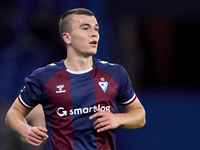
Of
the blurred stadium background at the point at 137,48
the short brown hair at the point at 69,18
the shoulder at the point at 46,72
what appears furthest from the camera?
the blurred stadium background at the point at 137,48

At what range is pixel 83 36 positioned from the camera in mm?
2992

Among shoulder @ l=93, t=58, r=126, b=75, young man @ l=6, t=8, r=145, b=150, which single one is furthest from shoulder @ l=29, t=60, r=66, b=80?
shoulder @ l=93, t=58, r=126, b=75

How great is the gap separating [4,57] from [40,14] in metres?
0.86

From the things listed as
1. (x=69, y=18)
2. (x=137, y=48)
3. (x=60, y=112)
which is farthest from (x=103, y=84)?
(x=137, y=48)

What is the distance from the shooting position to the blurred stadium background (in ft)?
18.0

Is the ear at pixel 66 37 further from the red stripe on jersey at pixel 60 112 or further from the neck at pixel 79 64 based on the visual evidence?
the red stripe on jersey at pixel 60 112

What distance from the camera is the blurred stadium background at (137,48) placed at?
216 inches

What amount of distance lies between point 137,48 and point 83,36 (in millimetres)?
2968

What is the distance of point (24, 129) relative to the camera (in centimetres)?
288

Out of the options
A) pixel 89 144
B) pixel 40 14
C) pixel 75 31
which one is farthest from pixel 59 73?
pixel 40 14

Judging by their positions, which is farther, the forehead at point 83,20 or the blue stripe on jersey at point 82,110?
the forehead at point 83,20

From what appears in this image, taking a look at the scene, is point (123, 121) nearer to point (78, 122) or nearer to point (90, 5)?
point (78, 122)

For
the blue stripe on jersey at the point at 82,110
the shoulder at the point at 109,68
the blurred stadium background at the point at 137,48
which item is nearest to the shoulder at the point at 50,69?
the blue stripe on jersey at the point at 82,110

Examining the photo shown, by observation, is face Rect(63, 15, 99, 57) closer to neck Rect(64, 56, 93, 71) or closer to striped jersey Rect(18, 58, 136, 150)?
neck Rect(64, 56, 93, 71)
